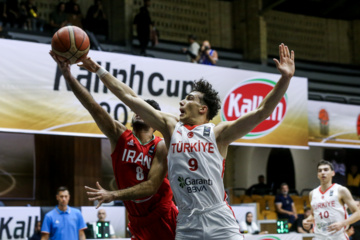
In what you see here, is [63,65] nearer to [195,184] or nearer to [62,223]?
[195,184]

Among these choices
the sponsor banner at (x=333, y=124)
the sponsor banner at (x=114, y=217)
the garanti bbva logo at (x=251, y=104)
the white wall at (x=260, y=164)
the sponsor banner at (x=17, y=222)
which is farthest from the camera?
the white wall at (x=260, y=164)

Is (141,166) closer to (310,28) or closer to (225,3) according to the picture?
(225,3)

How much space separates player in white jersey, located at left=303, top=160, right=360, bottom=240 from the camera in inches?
348

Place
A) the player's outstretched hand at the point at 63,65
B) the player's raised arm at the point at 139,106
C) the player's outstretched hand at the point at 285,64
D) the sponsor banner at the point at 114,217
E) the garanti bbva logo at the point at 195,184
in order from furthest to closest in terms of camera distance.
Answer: the sponsor banner at the point at 114,217
the player's outstretched hand at the point at 63,65
the player's raised arm at the point at 139,106
the garanti bbva logo at the point at 195,184
the player's outstretched hand at the point at 285,64

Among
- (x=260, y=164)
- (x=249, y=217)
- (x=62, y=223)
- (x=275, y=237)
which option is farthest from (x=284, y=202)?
(x=62, y=223)

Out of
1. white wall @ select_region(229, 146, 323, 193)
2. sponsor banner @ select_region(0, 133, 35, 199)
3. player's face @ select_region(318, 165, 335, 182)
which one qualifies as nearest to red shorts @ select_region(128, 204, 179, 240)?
player's face @ select_region(318, 165, 335, 182)

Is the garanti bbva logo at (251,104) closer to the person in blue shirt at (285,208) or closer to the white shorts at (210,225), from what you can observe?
the person in blue shirt at (285,208)

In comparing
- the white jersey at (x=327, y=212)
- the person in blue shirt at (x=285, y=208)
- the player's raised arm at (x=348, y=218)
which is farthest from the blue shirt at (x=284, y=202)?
the player's raised arm at (x=348, y=218)

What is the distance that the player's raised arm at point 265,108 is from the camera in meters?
4.43

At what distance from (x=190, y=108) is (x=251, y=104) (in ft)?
28.2

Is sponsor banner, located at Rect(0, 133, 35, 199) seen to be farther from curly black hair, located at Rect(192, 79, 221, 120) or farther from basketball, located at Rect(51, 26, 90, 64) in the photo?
curly black hair, located at Rect(192, 79, 221, 120)

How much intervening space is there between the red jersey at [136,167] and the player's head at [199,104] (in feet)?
1.67

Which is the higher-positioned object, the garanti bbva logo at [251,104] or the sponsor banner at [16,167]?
the garanti bbva logo at [251,104]

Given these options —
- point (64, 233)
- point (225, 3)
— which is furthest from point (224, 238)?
point (225, 3)
